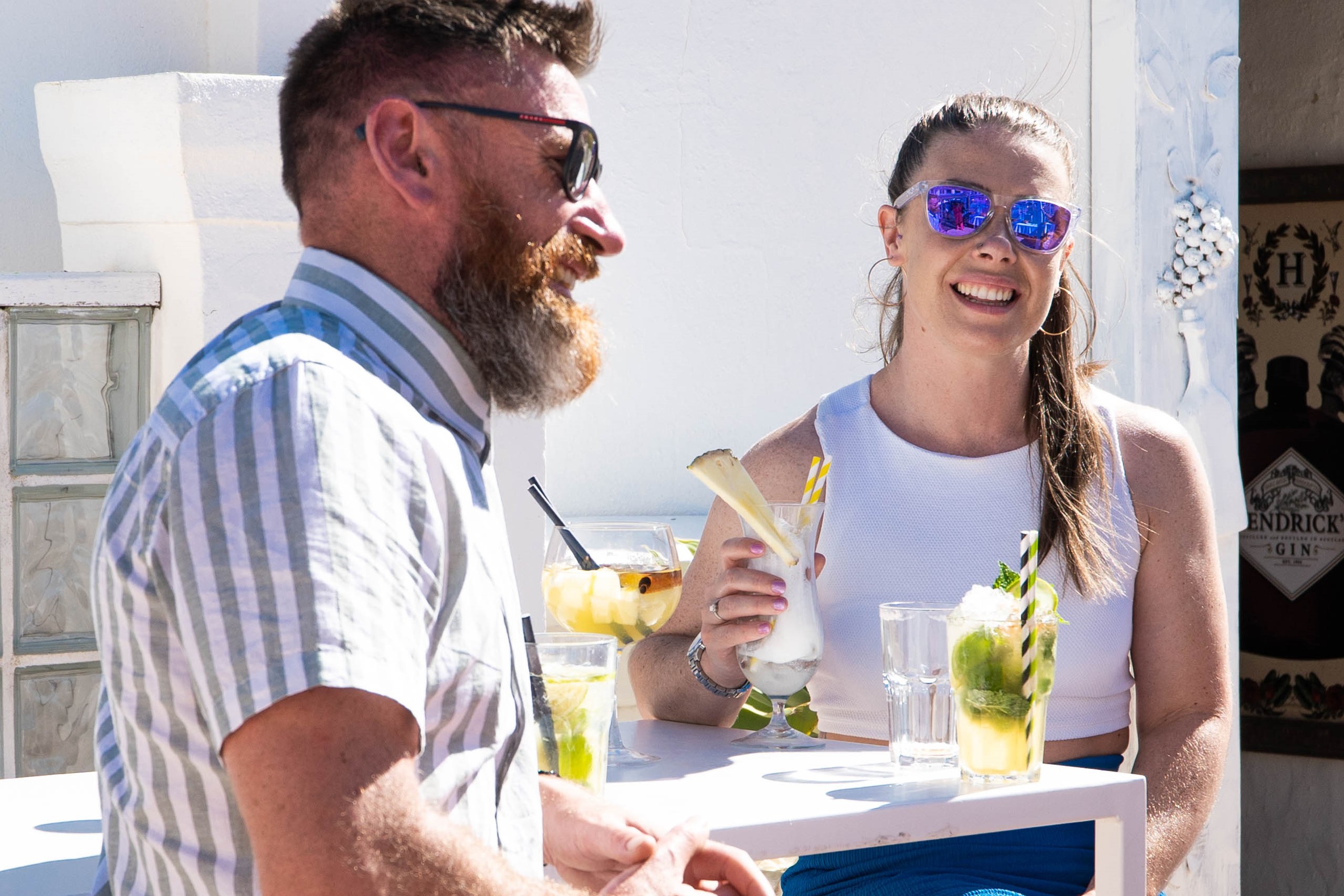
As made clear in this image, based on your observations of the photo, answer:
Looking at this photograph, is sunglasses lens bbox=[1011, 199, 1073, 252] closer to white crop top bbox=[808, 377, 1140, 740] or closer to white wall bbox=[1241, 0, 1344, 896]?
white crop top bbox=[808, 377, 1140, 740]

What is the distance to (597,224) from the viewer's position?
132 cm

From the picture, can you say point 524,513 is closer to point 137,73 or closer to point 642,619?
point 642,619

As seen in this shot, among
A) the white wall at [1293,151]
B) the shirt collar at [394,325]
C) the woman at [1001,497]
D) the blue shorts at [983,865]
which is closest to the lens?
the shirt collar at [394,325]

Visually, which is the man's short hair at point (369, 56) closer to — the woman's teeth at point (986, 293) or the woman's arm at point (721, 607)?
the woman's arm at point (721, 607)

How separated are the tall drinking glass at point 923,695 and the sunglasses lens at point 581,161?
2.15 ft

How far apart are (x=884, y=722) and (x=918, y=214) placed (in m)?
0.80

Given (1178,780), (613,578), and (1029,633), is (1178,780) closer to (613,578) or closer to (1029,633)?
(1029,633)

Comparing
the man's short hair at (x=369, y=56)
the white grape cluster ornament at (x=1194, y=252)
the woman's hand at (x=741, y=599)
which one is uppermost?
the white grape cluster ornament at (x=1194, y=252)

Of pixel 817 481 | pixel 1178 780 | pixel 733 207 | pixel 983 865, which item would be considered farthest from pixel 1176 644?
pixel 733 207

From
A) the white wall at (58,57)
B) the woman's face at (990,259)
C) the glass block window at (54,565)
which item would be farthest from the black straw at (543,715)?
the white wall at (58,57)

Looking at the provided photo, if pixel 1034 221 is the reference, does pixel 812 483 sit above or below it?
below

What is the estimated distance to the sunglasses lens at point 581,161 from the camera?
4.15ft

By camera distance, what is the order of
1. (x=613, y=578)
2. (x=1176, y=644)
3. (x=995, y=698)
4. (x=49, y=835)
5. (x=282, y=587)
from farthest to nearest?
(x=1176, y=644)
(x=613, y=578)
(x=995, y=698)
(x=49, y=835)
(x=282, y=587)

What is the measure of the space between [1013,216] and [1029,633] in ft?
2.67
